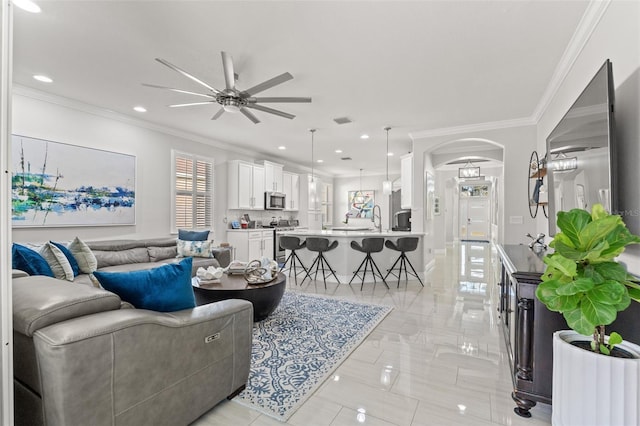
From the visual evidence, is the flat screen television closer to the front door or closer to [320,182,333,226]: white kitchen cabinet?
[320,182,333,226]: white kitchen cabinet

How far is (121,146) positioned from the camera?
477 cm

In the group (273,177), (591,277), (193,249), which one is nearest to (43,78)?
(193,249)

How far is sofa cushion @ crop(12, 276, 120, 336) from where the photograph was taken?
4.01ft

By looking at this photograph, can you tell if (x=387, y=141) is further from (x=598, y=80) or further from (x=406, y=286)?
(x=598, y=80)

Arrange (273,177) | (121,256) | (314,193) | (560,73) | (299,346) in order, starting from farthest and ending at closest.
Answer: (314,193) < (273,177) < (121,256) < (560,73) < (299,346)

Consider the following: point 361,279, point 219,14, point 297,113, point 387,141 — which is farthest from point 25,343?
point 387,141

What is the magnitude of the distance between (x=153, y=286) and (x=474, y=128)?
17.8 feet

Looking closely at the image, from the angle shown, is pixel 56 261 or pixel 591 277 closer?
pixel 591 277

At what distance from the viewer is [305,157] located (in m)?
8.15

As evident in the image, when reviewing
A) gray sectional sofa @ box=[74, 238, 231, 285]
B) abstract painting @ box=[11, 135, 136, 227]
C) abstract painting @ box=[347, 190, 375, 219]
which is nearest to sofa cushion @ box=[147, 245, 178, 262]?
gray sectional sofa @ box=[74, 238, 231, 285]

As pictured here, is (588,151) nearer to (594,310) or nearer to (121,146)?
(594,310)

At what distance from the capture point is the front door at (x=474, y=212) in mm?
13406

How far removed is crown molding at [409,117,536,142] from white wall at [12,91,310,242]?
4.18 metres

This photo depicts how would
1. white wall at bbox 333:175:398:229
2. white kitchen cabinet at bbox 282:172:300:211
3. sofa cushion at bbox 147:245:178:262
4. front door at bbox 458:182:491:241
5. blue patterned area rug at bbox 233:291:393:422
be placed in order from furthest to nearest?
front door at bbox 458:182:491:241, white wall at bbox 333:175:398:229, white kitchen cabinet at bbox 282:172:300:211, sofa cushion at bbox 147:245:178:262, blue patterned area rug at bbox 233:291:393:422
